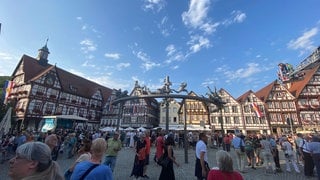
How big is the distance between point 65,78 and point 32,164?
49861 millimetres

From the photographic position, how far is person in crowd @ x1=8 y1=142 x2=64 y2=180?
1.83 metres

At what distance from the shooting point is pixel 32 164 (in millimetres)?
1860

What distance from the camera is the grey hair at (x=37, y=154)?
1860 mm

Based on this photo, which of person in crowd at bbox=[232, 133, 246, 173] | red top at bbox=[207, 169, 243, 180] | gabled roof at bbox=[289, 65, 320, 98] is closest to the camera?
red top at bbox=[207, 169, 243, 180]

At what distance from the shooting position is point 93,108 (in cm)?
5044

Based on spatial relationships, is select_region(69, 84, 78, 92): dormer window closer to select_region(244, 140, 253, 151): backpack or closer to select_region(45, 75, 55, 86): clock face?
select_region(45, 75, 55, 86): clock face

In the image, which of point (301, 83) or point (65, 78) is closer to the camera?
point (65, 78)

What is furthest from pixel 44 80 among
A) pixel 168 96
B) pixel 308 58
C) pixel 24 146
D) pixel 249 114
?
pixel 308 58

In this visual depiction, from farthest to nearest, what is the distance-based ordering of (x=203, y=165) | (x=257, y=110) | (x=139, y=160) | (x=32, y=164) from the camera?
(x=257, y=110), (x=139, y=160), (x=203, y=165), (x=32, y=164)

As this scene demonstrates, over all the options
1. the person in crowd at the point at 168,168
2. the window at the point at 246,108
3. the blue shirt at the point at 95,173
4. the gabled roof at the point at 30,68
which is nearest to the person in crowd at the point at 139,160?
the person in crowd at the point at 168,168

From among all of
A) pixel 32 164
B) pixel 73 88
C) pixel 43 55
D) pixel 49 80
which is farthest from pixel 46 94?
pixel 32 164

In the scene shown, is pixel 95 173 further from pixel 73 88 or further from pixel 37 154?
pixel 73 88

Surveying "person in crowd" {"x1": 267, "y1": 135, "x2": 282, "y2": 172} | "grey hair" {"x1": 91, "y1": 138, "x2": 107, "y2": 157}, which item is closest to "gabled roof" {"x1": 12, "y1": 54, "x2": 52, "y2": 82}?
"grey hair" {"x1": 91, "y1": 138, "x2": 107, "y2": 157}

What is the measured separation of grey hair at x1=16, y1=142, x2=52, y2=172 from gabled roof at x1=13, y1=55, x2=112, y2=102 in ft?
138
